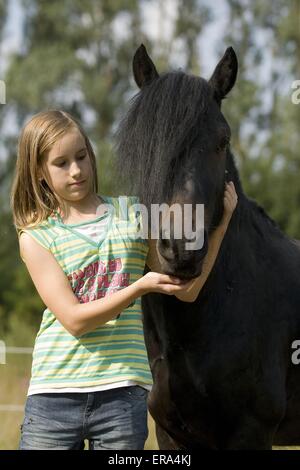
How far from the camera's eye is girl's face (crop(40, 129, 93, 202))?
2895mm

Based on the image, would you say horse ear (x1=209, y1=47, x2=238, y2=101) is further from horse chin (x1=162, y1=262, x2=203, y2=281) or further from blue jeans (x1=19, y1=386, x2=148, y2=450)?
blue jeans (x1=19, y1=386, x2=148, y2=450)

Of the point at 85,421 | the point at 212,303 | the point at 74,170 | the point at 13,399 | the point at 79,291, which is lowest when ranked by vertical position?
the point at 13,399

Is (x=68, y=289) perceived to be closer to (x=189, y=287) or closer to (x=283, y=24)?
(x=189, y=287)

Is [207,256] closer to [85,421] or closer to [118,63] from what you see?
[85,421]

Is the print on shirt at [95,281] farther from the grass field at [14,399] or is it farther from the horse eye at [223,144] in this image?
the grass field at [14,399]

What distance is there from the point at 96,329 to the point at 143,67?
123 centimetres

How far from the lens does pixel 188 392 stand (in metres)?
3.40

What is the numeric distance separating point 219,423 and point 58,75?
2291 centimetres

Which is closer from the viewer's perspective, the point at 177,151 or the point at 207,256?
the point at 177,151

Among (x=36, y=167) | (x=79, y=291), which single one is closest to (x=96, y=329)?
(x=79, y=291)

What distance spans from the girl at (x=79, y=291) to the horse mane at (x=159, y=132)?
0.14 meters

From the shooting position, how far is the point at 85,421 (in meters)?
2.78

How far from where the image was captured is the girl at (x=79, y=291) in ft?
9.11

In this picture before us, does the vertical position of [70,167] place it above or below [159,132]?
below
